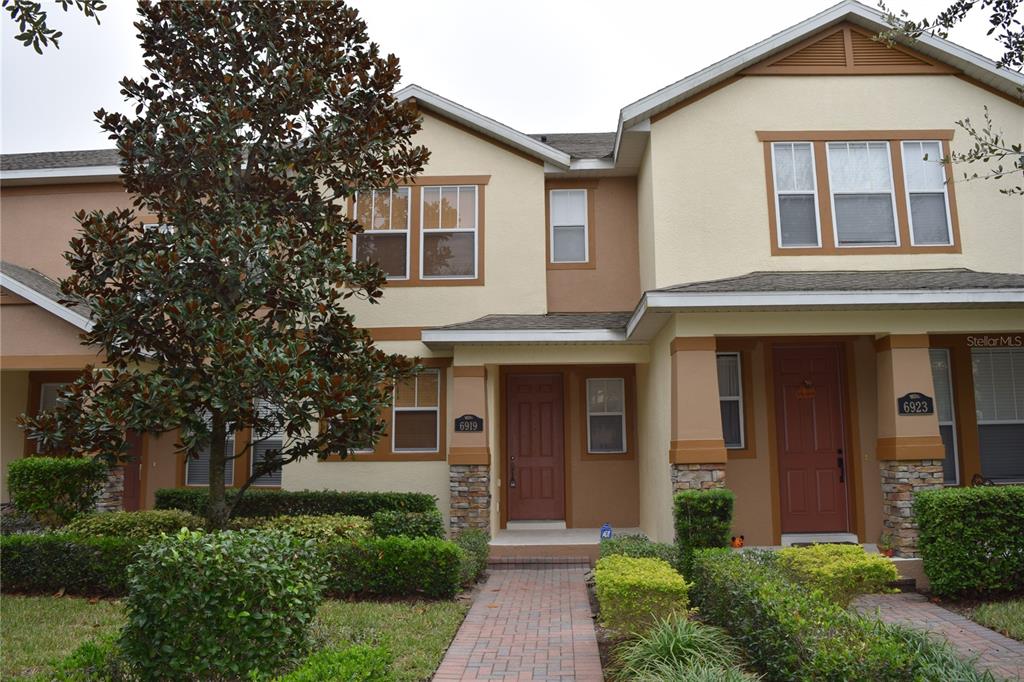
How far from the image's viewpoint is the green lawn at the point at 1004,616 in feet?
23.9

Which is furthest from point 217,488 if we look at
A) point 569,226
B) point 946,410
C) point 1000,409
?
point 1000,409

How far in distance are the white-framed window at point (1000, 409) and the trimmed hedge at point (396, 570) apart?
8607mm

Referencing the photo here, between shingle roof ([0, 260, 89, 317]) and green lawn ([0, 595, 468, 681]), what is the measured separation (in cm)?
510

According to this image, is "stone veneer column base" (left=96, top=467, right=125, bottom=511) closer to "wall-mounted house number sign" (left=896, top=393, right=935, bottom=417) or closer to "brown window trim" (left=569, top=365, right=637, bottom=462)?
"brown window trim" (left=569, top=365, right=637, bottom=462)

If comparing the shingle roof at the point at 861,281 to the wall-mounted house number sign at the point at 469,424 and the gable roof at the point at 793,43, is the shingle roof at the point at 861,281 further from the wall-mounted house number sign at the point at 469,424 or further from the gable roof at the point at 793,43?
the wall-mounted house number sign at the point at 469,424

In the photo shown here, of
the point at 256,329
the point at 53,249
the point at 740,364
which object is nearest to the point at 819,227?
the point at 740,364

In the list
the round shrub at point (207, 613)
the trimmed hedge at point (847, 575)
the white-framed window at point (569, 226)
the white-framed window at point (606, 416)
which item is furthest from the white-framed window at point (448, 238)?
the round shrub at point (207, 613)

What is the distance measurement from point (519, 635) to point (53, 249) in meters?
11.8

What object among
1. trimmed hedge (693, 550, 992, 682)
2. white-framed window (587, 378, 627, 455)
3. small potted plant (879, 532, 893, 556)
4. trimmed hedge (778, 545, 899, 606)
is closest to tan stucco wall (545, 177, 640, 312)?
white-framed window (587, 378, 627, 455)

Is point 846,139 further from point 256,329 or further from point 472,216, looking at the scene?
point 256,329

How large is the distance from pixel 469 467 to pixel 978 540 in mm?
6725

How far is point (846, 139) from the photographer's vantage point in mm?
11492

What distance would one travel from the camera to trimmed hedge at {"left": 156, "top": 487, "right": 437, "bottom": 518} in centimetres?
1169

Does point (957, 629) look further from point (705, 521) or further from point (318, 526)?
point (318, 526)
